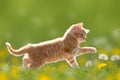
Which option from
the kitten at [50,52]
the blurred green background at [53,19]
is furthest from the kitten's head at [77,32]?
the blurred green background at [53,19]

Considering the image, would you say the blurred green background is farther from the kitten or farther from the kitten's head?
the kitten

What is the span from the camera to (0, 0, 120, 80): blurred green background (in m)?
6.25

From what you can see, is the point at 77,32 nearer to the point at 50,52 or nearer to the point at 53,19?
the point at 50,52

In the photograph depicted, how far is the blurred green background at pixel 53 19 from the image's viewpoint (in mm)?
6250

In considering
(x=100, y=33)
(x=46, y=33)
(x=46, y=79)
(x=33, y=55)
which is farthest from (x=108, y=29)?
(x=46, y=79)

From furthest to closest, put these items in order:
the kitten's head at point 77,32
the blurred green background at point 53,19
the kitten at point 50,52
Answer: the blurred green background at point 53,19 < the kitten's head at point 77,32 < the kitten at point 50,52

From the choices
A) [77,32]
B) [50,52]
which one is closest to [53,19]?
[77,32]

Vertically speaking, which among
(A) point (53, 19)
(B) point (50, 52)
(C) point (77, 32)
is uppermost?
(A) point (53, 19)

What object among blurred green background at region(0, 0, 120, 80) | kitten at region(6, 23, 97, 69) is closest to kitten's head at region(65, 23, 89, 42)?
kitten at region(6, 23, 97, 69)

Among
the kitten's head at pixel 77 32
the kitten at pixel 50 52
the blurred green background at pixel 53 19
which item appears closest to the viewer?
the kitten at pixel 50 52

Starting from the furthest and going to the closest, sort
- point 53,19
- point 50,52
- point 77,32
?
point 53,19, point 77,32, point 50,52

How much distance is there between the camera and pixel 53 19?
21.7ft

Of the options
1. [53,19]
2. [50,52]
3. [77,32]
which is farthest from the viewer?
[53,19]

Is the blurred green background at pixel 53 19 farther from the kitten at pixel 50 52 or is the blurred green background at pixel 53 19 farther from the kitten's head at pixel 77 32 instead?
the kitten at pixel 50 52
